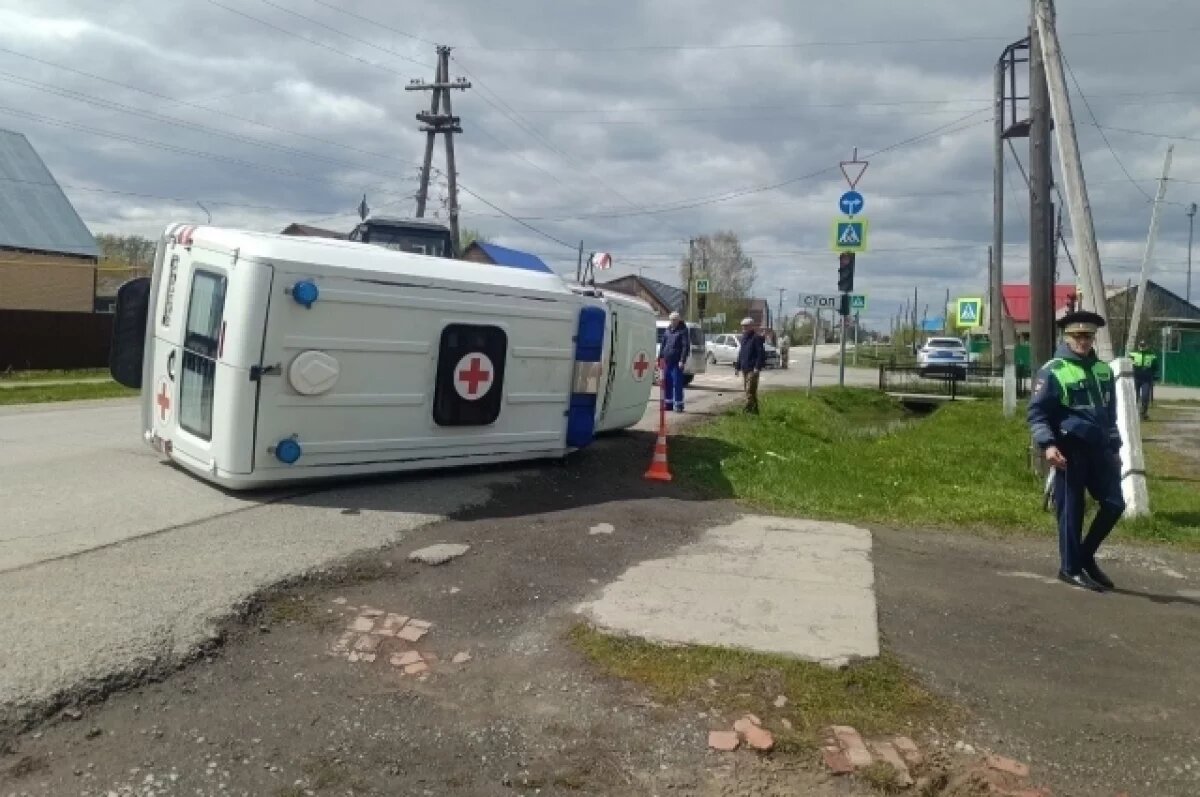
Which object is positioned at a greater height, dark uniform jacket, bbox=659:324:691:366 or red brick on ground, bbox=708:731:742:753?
dark uniform jacket, bbox=659:324:691:366

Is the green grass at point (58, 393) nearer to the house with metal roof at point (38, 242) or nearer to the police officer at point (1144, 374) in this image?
the house with metal roof at point (38, 242)

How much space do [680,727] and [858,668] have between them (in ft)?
3.34

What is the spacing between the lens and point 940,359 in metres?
44.0

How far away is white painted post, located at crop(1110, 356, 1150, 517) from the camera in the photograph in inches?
329

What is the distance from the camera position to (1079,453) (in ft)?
20.2

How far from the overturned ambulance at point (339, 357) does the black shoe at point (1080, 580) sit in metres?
4.38

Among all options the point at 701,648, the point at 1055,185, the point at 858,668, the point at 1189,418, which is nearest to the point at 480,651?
the point at 701,648

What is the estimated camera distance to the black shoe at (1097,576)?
609 cm

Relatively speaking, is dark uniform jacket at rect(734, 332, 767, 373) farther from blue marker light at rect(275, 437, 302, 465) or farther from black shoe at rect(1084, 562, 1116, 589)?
blue marker light at rect(275, 437, 302, 465)

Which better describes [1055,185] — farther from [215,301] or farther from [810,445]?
[215,301]

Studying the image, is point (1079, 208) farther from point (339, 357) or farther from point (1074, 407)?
point (339, 357)

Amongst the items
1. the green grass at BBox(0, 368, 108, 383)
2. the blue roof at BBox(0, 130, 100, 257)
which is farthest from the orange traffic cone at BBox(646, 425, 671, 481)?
the blue roof at BBox(0, 130, 100, 257)

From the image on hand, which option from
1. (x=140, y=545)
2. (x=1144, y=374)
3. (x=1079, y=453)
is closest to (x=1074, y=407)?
(x=1079, y=453)

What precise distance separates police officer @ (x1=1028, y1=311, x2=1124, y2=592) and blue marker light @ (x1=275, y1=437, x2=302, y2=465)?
4.91m
